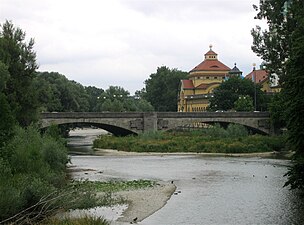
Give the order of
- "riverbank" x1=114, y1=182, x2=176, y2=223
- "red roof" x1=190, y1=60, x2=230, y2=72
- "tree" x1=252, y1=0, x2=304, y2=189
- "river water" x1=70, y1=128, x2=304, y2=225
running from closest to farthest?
1. "river water" x1=70, y1=128, x2=304, y2=225
2. "riverbank" x1=114, y1=182, x2=176, y2=223
3. "tree" x1=252, y1=0, x2=304, y2=189
4. "red roof" x1=190, y1=60, x2=230, y2=72

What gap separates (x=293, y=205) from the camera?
2358 centimetres

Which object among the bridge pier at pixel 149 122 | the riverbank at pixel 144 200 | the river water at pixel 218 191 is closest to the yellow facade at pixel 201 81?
the bridge pier at pixel 149 122

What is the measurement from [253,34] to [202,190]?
25.2 meters

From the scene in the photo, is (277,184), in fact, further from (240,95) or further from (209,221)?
(240,95)

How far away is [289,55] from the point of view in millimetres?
38906

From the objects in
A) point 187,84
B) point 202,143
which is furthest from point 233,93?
point 202,143

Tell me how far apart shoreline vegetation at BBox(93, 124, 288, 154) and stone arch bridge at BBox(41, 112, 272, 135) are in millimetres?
4399

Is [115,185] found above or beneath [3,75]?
beneath

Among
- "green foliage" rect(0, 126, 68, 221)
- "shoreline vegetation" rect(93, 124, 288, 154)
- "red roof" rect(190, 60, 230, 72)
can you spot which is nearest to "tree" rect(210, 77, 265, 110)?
"red roof" rect(190, 60, 230, 72)

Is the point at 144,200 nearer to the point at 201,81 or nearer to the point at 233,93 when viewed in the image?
the point at 233,93

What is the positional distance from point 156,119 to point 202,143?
14.8 metres

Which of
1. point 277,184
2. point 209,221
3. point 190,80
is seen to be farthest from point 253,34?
point 190,80

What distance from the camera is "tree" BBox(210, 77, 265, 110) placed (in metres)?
105

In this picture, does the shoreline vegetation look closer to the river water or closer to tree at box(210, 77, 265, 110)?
the river water
